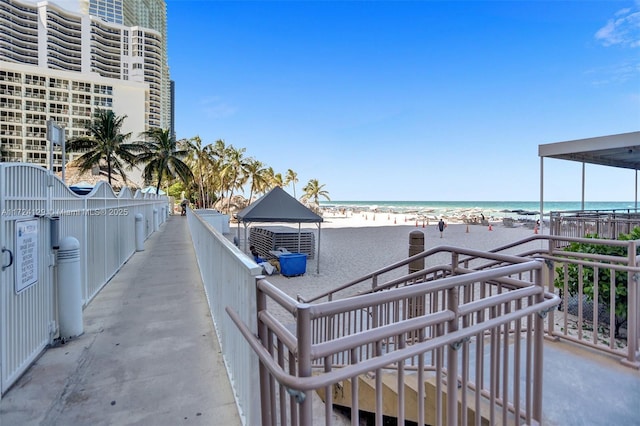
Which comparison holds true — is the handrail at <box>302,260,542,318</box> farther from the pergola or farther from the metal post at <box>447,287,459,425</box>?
the pergola

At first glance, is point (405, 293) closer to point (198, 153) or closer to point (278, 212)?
point (278, 212)

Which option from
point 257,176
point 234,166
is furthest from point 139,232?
point 257,176

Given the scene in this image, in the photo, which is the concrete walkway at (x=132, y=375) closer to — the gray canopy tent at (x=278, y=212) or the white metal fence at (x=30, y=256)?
the white metal fence at (x=30, y=256)

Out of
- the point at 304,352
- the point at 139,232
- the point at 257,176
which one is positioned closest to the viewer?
the point at 304,352

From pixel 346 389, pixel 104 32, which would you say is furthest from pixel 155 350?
pixel 104 32

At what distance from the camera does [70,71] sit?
67812 mm

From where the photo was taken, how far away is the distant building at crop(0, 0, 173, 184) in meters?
63.7

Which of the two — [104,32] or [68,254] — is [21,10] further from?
[68,254]

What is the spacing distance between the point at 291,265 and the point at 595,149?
914 cm

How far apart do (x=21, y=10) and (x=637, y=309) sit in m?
119

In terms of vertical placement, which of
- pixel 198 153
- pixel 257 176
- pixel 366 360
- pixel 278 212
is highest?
pixel 198 153

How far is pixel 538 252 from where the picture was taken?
3.93m

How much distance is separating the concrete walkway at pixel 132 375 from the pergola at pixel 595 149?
10333 millimetres

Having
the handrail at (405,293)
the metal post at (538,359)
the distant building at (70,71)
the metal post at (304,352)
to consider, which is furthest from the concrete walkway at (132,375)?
the distant building at (70,71)
